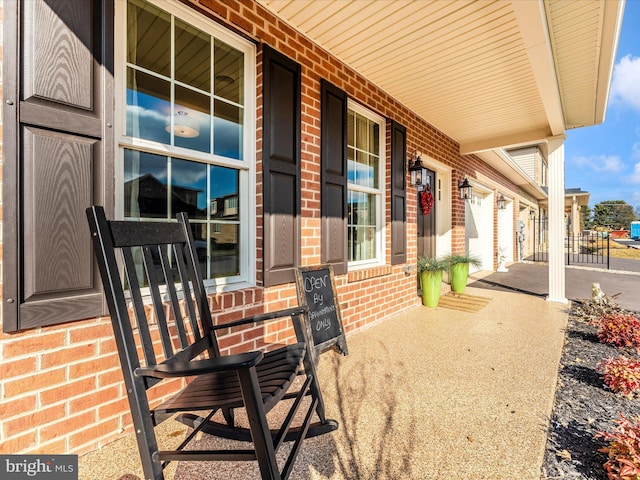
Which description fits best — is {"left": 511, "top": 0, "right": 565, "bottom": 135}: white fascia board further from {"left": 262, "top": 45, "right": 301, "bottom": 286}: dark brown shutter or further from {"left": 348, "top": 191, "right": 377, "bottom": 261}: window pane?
{"left": 348, "top": 191, "right": 377, "bottom": 261}: window pane

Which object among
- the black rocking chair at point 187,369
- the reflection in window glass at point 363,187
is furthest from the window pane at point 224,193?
the reflection in window glass at point 363,187

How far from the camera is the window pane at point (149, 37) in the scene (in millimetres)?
1906

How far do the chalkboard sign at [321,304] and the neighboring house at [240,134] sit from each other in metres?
0.22

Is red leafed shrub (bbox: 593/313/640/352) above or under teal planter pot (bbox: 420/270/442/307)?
under

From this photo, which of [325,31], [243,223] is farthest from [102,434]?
[325,31]

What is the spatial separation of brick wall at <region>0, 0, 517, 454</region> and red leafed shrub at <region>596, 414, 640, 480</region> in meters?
2.01

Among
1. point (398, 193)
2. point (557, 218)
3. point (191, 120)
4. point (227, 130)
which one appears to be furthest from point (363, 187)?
→ point (557, 218)

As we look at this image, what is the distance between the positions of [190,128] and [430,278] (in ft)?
11.5

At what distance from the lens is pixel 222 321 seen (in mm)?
2174

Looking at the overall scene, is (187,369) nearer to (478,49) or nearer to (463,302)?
(478,49)

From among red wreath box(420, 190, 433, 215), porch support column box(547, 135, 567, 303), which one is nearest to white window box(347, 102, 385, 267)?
red wreath box(420, 190, 433, 215)

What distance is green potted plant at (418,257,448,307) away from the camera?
437 centimetres

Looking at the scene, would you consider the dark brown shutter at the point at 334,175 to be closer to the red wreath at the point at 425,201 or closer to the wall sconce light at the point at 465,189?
the red wreath at the point at 425,201

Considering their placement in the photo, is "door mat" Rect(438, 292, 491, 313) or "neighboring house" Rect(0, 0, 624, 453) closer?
"neighboring house" Rect(0, 0, 624, 453)
